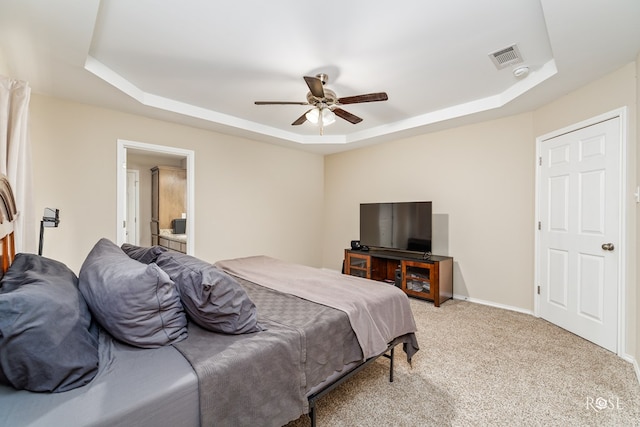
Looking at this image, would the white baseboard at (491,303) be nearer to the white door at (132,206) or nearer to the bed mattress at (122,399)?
the bed mattress at (122,399)

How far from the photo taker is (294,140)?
4836mm

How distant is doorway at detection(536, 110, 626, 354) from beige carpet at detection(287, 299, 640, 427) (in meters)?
0.29

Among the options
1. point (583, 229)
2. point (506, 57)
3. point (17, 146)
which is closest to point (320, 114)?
point (506, 57)

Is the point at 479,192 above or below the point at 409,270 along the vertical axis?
above

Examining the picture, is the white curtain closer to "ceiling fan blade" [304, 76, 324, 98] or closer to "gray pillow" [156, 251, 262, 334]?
"gray pillow" [156, 251, 262, 334]

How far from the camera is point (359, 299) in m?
1.96

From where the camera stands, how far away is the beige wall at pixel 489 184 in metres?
3.25

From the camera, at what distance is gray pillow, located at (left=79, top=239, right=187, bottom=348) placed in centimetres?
124

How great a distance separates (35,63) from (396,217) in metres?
4.27

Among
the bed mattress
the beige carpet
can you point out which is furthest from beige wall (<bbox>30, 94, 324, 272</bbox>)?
the beige carpet

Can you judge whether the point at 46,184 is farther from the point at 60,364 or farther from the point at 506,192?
the point at 506,192

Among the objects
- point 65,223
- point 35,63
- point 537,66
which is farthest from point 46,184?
point 537,66

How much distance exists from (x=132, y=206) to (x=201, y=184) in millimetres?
2473

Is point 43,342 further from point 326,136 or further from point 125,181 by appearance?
point 326,136
